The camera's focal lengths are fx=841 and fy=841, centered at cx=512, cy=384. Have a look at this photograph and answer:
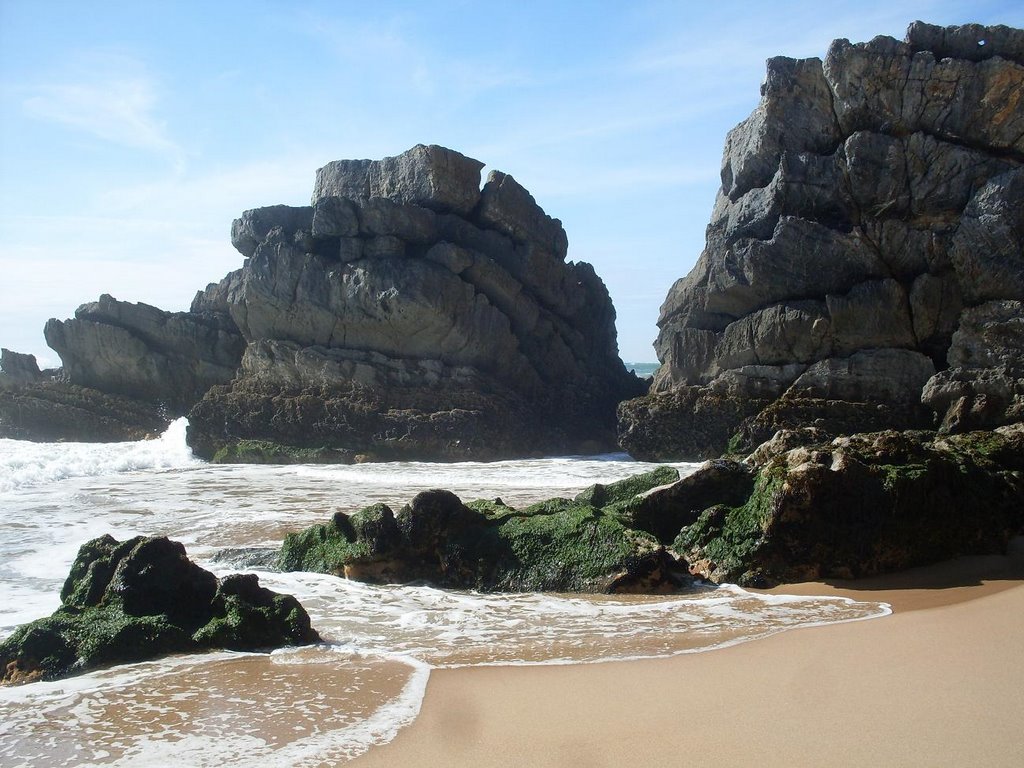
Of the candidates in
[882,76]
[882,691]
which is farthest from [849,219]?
[882,691]

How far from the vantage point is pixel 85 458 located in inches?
907

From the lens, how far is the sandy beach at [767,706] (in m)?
4.17

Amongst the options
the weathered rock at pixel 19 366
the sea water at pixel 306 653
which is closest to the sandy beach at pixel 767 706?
the sea water at pixel 306 653

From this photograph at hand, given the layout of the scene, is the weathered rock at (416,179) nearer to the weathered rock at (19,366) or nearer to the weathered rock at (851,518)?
the weathered rock at (19,366)

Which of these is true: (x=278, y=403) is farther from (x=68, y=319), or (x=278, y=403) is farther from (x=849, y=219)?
(x=849, y=219)

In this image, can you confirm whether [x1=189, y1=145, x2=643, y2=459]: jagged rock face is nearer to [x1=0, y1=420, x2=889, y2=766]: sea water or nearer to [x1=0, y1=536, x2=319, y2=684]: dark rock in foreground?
[x1=0, y1=420, x2=889, y2=766]: sea water

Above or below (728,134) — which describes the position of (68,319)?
below

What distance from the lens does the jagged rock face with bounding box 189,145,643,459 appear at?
25.2 meters

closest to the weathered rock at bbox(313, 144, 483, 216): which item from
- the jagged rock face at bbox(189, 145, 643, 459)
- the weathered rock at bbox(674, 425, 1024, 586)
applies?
the jagged rock face at bbox(189, 145, 643, 459)

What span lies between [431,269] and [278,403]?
635 cm

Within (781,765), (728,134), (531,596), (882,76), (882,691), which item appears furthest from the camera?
(728,134)

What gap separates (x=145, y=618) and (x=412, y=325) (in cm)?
1990

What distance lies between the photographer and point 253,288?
2802cm

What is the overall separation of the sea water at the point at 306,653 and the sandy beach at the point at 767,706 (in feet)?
1.03
